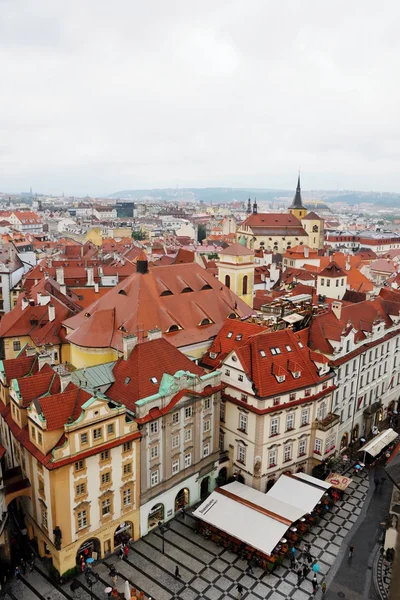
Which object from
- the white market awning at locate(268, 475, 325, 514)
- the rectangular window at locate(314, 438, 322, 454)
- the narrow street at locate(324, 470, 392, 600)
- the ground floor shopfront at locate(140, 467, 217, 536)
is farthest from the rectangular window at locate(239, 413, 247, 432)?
the narrow street at locate(324, 470, 392, 600)

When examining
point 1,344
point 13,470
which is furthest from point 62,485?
point 1,344

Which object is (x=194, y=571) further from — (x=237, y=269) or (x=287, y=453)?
(x=237, y=269)

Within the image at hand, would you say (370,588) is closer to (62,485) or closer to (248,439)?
(248,439)

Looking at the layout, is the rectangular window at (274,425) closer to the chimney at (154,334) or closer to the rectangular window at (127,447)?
the chimney at (154,334)

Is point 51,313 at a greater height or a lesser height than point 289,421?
greater

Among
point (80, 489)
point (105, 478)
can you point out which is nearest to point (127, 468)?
point (105, 478)

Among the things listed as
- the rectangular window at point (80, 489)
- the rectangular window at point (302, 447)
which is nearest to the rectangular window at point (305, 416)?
the rectangular window at point (302, 447)

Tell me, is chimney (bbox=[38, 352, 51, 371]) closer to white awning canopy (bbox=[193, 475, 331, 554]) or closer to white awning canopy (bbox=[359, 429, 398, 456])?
white awning canopy (bbox=[193, 475, 331, 554])
